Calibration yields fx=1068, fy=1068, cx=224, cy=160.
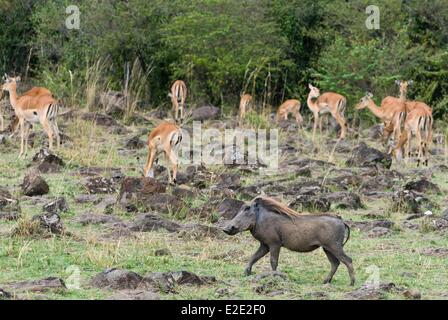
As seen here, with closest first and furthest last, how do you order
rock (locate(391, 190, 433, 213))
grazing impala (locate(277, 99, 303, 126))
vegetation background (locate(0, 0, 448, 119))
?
rock (locate(391, 190, 433, 213))
grazing impala (locate(277, 99, 303, 126))
vegetation background (locate(0, 0, 448, 119))

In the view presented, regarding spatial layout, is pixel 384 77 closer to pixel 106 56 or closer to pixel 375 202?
pixel 106 56

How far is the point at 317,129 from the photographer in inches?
857

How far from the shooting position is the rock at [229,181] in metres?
13.2

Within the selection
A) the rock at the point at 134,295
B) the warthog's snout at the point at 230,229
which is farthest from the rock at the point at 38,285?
the warthog's snout at the point at 230,229

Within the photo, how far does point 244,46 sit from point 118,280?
631 inches

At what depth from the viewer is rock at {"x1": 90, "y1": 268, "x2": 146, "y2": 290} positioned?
772 centimetres

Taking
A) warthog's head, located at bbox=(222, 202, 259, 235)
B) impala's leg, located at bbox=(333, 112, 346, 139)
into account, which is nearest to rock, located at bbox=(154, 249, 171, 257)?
warthog's head, located at bbox=(222, 202, 259, 235)

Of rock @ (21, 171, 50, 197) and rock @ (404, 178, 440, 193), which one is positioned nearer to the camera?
rock @ (21, 171, 50, 197)

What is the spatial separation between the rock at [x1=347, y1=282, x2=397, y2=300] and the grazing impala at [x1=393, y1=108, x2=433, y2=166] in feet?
32.0

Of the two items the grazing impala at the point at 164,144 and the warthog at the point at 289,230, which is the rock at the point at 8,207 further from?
the warthog at the point at 289,230

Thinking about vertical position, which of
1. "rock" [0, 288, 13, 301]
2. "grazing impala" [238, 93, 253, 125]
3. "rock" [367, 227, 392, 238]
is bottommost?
"rock" [367, 227, 392, 238]

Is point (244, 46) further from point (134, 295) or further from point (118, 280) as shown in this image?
point (134, 295)

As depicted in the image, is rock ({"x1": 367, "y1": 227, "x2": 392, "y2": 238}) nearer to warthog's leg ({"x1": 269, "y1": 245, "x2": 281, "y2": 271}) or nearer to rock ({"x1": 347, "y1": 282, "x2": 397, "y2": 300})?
warthog's leg ({"x1": 269, "y1": 245, "x2": 281, "y2": 271})

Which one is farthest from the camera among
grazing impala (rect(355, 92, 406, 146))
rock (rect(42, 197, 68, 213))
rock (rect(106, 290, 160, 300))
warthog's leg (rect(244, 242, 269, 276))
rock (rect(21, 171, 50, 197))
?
grazing impala (rect(355, 92, 406, 146))
